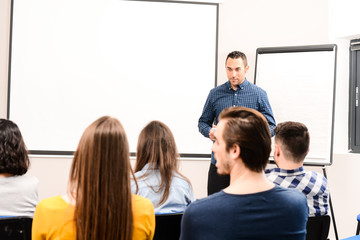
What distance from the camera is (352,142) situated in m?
4.14

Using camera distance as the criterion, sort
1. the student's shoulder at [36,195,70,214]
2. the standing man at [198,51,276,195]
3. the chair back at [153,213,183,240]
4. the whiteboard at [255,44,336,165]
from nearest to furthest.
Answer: the student's shoulder at [36,195,70,214] < the chair back at [153,213,183,240] < the standing man at [198,51,276,195] < the whiteboard at [255,44,336,165]

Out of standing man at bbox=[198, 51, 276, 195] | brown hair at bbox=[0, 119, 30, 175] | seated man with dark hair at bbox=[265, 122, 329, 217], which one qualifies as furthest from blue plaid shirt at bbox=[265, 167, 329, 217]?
standing man at bbox=[198, 51, 276, 195]

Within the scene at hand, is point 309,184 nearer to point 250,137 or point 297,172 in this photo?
point 297,172

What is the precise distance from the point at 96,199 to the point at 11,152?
101cm

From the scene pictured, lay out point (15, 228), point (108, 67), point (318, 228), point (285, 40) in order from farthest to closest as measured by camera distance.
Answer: point (285, 40) → point (108, 67) → point (318, 228) → point (15, 228)

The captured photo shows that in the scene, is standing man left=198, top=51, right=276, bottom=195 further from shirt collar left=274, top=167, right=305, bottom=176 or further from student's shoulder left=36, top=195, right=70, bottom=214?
student's shoulder left=36, top=195, right=70, bottom=214

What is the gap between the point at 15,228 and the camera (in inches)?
59.4

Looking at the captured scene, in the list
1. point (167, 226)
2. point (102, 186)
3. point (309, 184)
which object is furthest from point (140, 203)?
point (309, 184)

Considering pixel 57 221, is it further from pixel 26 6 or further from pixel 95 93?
pixel 26 6

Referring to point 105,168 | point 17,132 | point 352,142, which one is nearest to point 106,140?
point 105,168

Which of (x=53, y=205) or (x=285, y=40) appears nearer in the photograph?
(x=53, y=205)

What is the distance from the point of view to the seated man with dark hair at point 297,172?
1.96 metres

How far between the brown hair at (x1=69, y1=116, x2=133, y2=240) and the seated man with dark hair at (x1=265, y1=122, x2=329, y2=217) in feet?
3.31

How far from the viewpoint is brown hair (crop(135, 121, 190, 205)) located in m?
1.88
